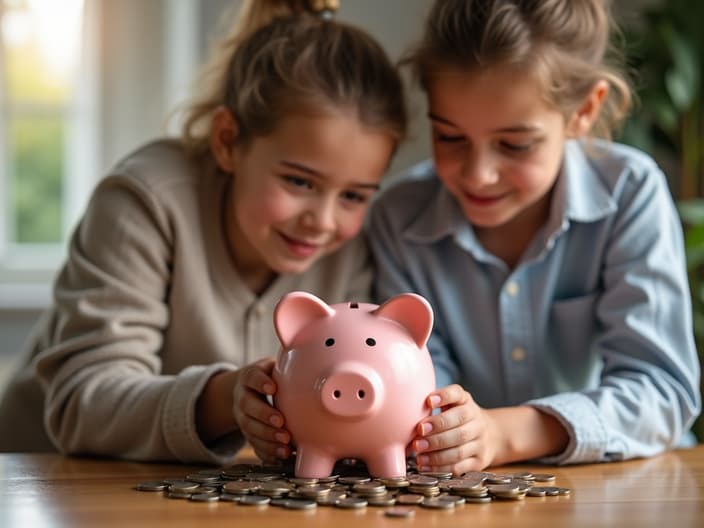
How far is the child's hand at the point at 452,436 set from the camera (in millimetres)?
942

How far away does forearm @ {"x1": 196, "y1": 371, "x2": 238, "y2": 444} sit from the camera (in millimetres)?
1072

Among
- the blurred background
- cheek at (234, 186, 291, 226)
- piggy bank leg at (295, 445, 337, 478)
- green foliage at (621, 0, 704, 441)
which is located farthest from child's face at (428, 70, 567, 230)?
green foliage at (621, 0, 704, 441)

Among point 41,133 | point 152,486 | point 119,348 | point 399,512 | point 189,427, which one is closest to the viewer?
point 399,512

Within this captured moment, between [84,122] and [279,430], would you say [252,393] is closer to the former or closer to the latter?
[279,430]

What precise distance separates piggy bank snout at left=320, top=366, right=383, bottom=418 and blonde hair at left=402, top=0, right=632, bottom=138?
20.1 inches

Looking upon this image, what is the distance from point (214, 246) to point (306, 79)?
0.86ft

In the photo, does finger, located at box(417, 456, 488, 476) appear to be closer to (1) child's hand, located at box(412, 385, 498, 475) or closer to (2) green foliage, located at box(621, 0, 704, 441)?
(1) child's hand, located at box(412, 385, 498, 475)

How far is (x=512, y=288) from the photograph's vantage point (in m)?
1.36

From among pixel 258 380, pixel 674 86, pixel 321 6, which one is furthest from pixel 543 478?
pixel 674 86

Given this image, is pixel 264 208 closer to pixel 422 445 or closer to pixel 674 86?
pixel 422 445

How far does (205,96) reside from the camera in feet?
4.79

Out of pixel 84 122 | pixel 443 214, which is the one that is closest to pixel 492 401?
pixel 443 214

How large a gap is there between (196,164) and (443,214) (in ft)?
1.14

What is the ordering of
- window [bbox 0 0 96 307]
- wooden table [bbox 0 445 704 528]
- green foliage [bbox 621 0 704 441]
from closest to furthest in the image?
wooden table [bbox 0 445 704 528], green foliage [bbox 621 0 704 441], window [bbox 0 0 96 307]
